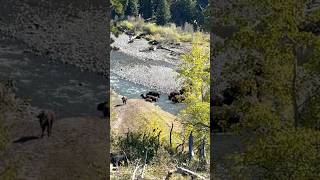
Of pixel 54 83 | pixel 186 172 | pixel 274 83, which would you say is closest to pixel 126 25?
pixel 186 172

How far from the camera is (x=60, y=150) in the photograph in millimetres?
11195

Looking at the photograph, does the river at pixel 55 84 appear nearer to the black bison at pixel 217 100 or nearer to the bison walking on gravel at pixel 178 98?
the black bison at pixel 217 100

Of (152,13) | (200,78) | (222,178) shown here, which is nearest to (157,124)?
(200,78)

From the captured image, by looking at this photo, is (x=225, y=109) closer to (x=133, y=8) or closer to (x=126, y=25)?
(x=126, y=25)

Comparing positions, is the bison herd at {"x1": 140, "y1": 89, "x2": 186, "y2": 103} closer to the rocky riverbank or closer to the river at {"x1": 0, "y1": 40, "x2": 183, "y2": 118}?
the rocky riverbank

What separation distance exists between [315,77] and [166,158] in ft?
36.5

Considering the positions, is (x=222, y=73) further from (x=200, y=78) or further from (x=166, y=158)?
(x=200, y=78)

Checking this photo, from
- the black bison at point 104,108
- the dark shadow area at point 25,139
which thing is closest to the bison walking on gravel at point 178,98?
the black bison at point 104,108

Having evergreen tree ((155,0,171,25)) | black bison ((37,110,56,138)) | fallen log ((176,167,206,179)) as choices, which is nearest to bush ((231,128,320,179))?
black bison ((37,110,56,138))

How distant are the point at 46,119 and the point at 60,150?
699 mm

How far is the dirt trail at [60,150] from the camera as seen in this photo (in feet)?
36.1

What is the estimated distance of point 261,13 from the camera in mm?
10680

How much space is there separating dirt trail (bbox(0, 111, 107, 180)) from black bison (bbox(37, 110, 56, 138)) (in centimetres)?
8

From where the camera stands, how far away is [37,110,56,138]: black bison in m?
10.9
